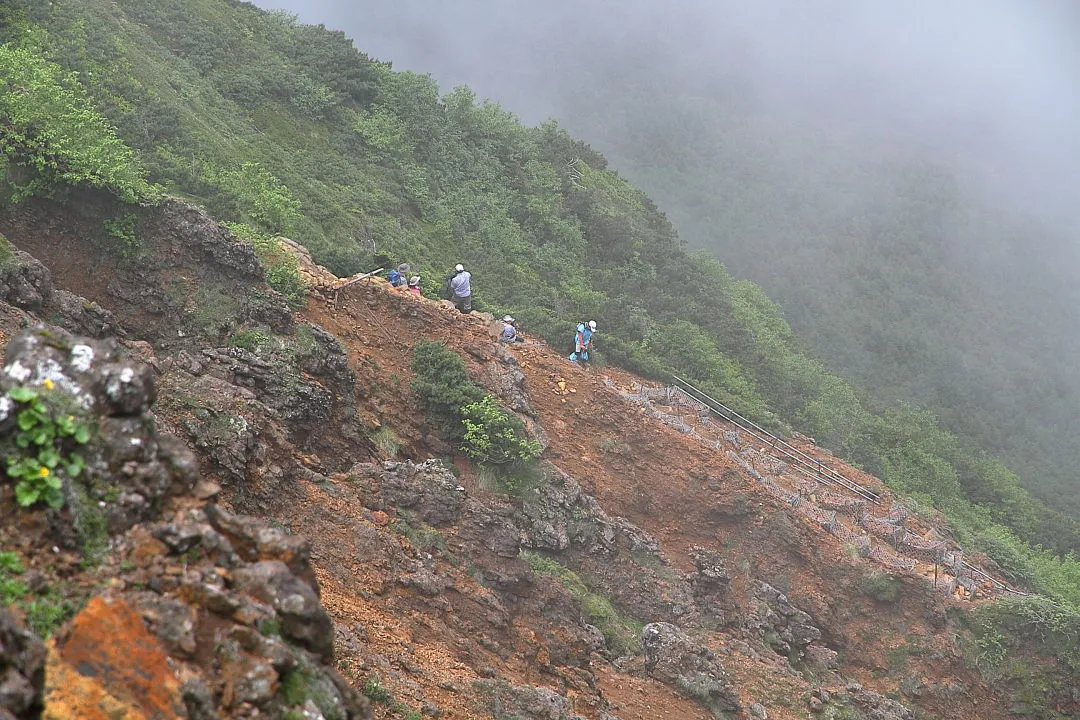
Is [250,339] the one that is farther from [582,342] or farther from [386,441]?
[582,342]

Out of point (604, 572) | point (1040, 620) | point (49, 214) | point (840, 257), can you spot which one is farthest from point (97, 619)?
point (840, 257)

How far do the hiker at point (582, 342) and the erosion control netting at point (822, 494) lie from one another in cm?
134

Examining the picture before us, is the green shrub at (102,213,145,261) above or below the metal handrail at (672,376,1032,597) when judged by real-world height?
below

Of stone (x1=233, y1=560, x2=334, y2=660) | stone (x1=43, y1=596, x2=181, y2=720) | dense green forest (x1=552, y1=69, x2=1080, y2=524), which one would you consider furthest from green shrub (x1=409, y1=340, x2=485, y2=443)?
Result: dense green forest (x1=552, y1=69, x2=1080, y2=524)

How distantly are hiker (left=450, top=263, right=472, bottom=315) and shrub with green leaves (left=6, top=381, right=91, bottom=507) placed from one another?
12.1 m

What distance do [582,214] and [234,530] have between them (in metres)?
23.4

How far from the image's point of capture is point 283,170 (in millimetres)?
20516

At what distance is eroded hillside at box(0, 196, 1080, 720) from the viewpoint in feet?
17.1

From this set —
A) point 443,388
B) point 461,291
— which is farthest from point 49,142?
point 461,291

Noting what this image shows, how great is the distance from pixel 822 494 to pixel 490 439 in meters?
8.21

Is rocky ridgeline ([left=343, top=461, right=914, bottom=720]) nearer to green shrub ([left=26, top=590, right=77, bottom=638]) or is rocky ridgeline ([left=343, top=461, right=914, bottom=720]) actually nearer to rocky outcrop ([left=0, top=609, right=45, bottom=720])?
green shrub ([left=26, top=590, right=77, bottom=638])

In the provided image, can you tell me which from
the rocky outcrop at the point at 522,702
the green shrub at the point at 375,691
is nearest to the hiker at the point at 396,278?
the rocky outcrop at the point at 522,702

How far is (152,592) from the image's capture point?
5098mm

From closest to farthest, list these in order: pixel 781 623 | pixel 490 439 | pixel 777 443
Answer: pixel 490 439 < pixel 781 623 < pixel 777 443
